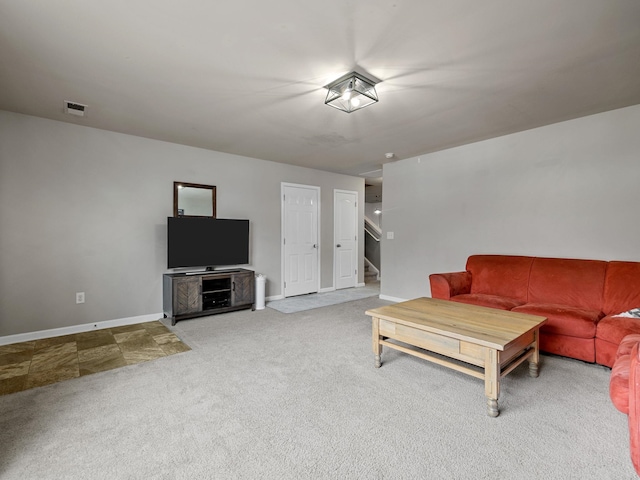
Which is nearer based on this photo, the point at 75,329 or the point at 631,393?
the point at 631,393

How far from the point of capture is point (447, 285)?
11.7ft

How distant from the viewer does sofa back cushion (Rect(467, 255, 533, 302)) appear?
11.5ft

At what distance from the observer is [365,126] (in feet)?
11.8

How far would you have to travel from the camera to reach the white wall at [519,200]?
10.4 ft

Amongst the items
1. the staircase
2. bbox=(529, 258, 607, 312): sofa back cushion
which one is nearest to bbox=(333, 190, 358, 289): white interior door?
the staircase

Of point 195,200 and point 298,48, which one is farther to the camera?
point 195,200

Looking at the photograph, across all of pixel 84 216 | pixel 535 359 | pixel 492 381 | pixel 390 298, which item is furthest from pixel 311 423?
pixel 390 298

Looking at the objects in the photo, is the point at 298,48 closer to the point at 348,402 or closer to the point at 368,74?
the point at 368,74

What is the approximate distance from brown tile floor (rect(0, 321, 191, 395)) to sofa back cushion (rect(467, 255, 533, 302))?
3.40 m

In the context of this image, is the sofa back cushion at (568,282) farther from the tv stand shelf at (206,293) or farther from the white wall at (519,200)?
the tv stand shelf at (206,293)

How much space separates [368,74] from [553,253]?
116 inches

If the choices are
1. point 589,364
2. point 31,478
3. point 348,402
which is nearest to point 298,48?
point 348,402

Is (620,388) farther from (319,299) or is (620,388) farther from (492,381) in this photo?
(319,299)

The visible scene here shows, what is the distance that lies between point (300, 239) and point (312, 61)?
3.67 metres
